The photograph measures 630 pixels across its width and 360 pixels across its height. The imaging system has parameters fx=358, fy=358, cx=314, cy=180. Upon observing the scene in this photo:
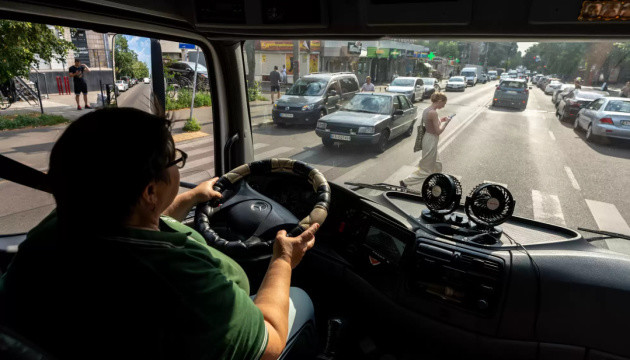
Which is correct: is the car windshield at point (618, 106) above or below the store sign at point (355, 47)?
below

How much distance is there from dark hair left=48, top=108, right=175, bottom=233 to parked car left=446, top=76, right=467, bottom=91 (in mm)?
2701

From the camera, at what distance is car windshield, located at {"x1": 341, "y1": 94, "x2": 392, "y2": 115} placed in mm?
3635

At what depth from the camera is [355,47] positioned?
2613 mm

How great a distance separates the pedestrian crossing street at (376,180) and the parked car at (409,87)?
1.82 feet

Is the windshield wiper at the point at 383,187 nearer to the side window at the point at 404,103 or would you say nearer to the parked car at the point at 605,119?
the side window at the point at 404,103

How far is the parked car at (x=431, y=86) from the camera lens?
2.89 meters

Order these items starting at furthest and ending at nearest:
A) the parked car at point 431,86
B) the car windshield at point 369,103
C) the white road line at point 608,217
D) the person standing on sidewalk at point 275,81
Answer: the car windshield at point 369,103 → the person standing on sidewalk at point 275,81 → the parked car at point 431,86 → the white road line at point 608,217

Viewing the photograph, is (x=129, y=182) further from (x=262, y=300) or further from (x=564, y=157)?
(x=564, y=157)

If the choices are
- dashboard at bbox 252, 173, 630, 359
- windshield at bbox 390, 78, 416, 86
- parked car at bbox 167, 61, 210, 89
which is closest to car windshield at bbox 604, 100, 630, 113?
dashboard at bbox 252, 173, 630, 359

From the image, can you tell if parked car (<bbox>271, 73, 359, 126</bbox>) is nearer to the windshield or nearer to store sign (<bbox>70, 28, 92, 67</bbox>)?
the windshield

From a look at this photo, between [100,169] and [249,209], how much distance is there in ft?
4.26

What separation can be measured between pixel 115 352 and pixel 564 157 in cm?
306

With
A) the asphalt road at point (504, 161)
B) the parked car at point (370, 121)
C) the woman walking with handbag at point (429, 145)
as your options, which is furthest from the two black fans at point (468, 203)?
the parked car at point (370, 121)

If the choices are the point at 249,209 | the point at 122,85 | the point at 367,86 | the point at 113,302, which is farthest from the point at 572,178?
the point at 122,85
